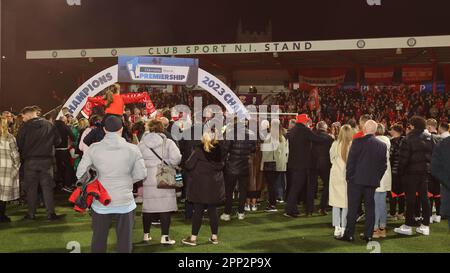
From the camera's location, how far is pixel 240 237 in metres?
7.18

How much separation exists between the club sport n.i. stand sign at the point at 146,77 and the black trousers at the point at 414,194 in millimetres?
3157

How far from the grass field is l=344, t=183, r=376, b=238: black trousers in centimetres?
26

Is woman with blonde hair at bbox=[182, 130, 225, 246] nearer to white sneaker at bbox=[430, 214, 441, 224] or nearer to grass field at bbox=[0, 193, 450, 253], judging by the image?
grass field at bbox=[0, 193, 450, 253]

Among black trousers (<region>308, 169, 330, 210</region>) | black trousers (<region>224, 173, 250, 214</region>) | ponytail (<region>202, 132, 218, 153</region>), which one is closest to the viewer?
ponytail (<region>202, 132, 218, 153</region>)

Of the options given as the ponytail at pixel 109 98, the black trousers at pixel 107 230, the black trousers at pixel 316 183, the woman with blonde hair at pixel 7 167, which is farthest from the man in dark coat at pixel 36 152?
the black trousers at pixel 316 183

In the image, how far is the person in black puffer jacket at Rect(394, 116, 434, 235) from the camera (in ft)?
23.8

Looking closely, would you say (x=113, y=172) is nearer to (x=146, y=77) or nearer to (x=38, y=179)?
(x=38, y=179)

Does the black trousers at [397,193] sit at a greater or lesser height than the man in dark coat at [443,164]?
lesser

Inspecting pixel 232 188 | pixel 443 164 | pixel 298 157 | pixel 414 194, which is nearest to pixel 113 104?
pixel 232 188

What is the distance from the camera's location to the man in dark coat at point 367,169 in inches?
257

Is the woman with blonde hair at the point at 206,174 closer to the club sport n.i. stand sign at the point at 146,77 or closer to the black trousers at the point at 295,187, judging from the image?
the black trousers at the point at 295,187

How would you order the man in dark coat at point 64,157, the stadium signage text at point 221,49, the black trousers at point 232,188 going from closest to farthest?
the black trousers at point 232,188, the man in dark coat at point 64,157, the stadium signage text at point 221,49

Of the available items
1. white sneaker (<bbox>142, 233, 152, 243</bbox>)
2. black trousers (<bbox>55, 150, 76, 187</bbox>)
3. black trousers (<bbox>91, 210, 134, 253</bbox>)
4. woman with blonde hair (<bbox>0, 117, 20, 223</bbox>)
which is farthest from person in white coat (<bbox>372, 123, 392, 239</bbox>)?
black trousers (<bbox>55, 150, 76, 187</bbox>)
